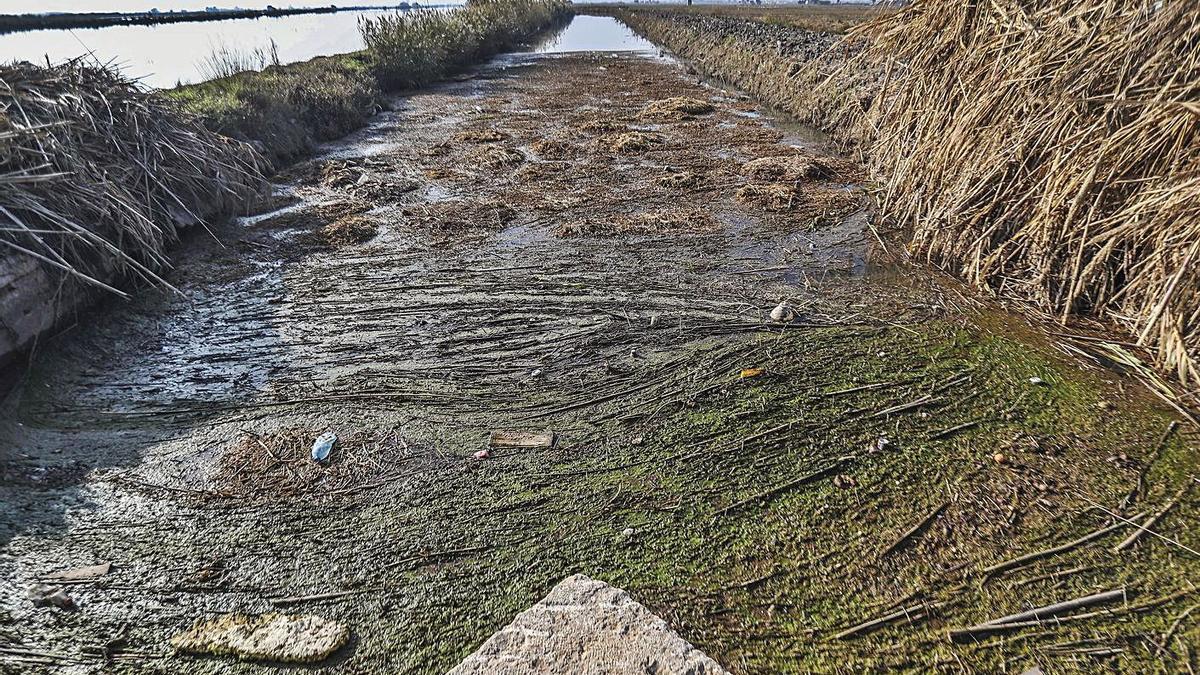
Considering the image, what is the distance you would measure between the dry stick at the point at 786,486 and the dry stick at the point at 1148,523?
1088 mm

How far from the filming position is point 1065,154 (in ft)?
13.1

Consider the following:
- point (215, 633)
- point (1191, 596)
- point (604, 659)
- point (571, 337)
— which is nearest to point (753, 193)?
point (571, 337)

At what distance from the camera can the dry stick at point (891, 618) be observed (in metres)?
2.23

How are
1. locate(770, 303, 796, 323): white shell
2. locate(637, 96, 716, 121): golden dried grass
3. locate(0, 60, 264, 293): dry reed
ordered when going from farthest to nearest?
locate(637, 96, 716, 121): golden dried grass
locate(770, 303, 796, 323): white shell
locate(0, 60, 264, 293): dry reed

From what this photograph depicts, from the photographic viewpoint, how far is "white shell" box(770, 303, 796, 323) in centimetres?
429

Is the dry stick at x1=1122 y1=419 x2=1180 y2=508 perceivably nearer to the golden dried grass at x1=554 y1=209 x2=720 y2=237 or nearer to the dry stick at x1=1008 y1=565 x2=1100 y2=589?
the dry stick at x1=1008 y1=565 x2=1100 y2=589

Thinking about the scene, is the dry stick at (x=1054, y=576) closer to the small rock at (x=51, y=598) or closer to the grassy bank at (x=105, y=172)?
the small rock at (x=51, y=598)

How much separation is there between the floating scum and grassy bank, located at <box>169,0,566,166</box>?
7570 mm

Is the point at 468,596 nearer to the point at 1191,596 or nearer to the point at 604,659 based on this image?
the point at 604,659

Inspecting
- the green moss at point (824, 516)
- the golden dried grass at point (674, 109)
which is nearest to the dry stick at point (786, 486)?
the green moss at point (824, 516)

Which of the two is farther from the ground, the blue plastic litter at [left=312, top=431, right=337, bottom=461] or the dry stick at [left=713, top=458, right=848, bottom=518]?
the blue plastic litter at [left=312, top=431, right=337, bottom=461]

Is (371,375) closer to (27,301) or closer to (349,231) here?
(27,301)

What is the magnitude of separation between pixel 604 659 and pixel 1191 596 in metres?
2.19

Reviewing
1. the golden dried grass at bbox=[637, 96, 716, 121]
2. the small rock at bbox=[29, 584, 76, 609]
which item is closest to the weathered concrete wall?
the small rock at bbox=[29, 584, 76, 609]
